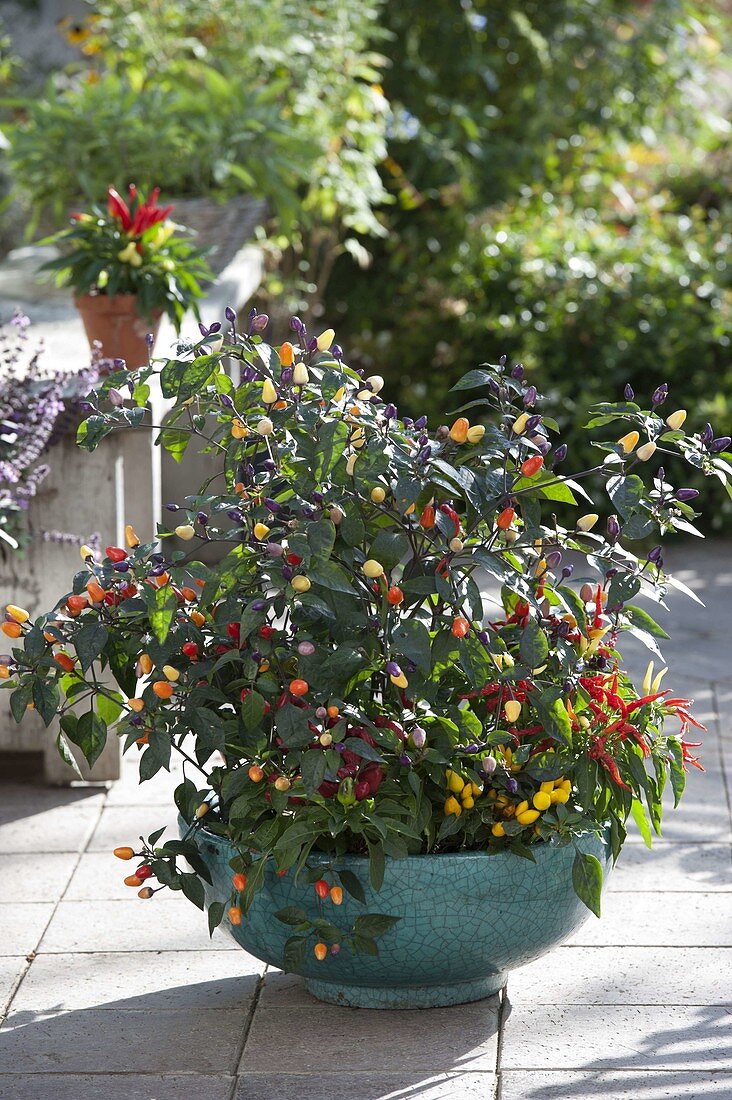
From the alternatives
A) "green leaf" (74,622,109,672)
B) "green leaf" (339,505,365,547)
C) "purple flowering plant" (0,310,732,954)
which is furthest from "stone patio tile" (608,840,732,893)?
"green leaf" (74,622,109,672)

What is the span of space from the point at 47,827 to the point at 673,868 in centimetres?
145

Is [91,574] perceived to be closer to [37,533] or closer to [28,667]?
[28,667]

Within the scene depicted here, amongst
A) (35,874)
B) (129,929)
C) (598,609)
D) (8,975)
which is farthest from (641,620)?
(35,874)

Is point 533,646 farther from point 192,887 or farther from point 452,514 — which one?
point 192,887

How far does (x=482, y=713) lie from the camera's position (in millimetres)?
2443

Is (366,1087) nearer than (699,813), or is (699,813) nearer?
(366,1087)

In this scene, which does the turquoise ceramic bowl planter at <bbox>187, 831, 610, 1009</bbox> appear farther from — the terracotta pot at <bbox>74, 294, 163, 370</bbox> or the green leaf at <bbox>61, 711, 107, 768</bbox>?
the terracotta pot at <bbox>74, 294, 163, 370</bbox>

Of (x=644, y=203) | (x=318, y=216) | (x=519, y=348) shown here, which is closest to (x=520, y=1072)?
(x=519, y=348)

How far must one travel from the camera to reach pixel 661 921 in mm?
2863

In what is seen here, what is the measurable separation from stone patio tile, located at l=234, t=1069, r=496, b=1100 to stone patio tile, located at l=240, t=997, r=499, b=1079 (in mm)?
18

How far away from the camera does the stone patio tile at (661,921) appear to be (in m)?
2.77

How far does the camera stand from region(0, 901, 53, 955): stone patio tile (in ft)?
9.15

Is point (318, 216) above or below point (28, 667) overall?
above

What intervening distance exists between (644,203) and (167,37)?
2955 millimetres
